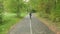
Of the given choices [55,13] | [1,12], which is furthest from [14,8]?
[55,13]

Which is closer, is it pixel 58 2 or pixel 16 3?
pixel 58 2

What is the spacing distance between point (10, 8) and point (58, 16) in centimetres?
2137

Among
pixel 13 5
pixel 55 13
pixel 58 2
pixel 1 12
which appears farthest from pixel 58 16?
pixel 13 5

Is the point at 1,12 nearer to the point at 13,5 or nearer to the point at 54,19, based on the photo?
the point at 54,19

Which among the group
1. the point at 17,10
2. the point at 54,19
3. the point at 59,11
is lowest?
the point at 17,10

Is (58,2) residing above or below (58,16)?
above

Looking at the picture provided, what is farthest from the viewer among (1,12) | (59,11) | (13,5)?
(13,5)

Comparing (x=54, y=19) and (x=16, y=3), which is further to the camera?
(x=16, y=3)

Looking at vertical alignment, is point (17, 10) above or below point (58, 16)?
below

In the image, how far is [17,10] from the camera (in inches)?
1703

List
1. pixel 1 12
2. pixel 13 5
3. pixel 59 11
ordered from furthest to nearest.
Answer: pixel 13 5, pixel 1 12, pixel 59 11

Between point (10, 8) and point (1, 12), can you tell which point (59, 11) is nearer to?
point (1, 12)

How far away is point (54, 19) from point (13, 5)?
1959 cm

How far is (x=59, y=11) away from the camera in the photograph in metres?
22.0
